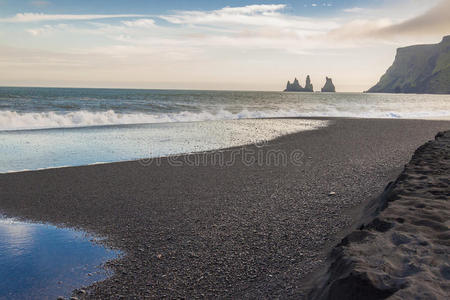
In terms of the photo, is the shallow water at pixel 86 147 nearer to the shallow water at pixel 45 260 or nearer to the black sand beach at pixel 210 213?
the black sand beach at pixel 210 213

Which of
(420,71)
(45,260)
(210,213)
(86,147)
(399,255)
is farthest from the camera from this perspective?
(420,71)

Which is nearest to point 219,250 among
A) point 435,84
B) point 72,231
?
point 72,231

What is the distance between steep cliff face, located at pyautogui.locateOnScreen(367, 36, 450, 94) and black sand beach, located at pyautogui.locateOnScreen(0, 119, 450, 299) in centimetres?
16303

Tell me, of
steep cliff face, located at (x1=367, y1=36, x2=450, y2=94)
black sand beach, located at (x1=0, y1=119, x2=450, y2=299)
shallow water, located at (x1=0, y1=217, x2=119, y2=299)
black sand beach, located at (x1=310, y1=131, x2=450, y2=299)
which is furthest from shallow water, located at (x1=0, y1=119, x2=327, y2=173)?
steep cliff face, located at (x1=367, y1=36, x2=450, y2=94)

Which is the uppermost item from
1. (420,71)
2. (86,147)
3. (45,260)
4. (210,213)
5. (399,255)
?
(420,71)

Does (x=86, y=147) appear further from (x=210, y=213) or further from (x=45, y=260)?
(x=45, y=260)

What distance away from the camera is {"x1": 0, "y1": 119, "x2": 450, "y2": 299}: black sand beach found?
11.9ft

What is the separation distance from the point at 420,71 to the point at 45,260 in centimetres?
19418

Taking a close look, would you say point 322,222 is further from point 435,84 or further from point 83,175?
point 435,84

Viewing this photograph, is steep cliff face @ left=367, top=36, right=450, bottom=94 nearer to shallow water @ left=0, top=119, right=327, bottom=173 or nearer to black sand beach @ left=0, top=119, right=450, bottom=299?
shallow water @ left=0, top=119, right=327, bottom=173

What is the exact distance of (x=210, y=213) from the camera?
18.3ft

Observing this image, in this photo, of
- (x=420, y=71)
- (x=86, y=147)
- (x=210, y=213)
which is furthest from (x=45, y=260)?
(x=420, y=71)

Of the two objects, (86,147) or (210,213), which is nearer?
(210,213)

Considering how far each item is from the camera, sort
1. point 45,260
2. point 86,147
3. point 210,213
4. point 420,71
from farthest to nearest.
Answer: point 420,71 → point 86,147 → point 210,213 → point 45,260
